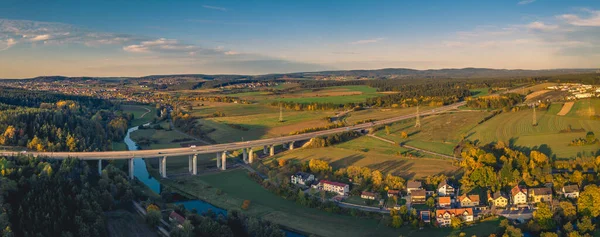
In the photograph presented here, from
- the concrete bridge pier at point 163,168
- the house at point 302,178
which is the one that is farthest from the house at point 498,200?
the concrete bridge pier at point 163,168

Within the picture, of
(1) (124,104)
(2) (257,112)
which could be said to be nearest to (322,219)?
(2) (257,112)

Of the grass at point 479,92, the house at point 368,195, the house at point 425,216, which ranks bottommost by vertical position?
the house at point 425,216

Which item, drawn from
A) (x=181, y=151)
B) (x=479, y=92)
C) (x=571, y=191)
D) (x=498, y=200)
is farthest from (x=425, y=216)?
(x=479, y=92)

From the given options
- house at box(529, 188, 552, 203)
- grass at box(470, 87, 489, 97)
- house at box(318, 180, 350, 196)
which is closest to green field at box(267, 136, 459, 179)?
house at box(318, 180, 350, 196)

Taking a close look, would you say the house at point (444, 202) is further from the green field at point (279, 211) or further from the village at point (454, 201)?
the green field at point (279, 211)

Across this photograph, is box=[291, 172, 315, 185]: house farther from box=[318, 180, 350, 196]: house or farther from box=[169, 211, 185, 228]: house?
box=[169, 211, 185, 228]: house
